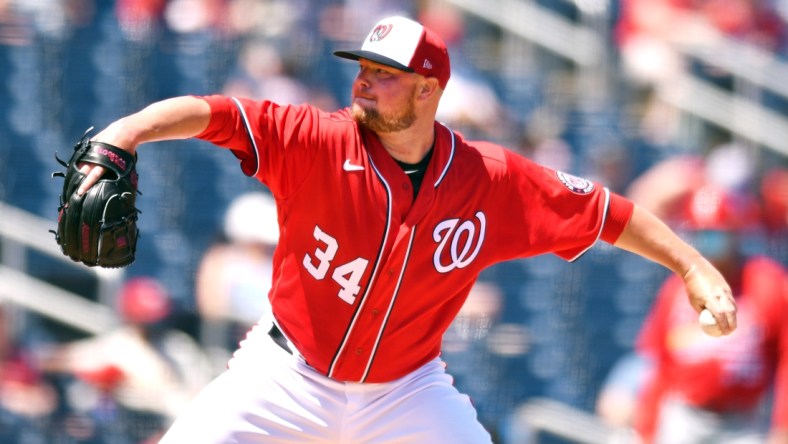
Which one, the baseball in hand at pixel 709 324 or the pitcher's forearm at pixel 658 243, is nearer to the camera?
the baseball in hand at pixel 709 324

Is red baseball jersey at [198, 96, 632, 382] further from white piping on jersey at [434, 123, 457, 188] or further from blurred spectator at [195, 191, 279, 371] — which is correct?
blurred spectator at [195, 191, 279, 371]

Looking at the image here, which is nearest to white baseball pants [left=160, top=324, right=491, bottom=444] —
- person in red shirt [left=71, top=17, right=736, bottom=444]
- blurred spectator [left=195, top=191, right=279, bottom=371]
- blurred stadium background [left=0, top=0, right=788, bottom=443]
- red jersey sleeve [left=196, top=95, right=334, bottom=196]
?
person in red shirt [left=71, top=17, right=736, bottom=444]

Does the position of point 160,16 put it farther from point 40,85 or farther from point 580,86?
point 580,86

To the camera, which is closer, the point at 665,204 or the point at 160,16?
the point at 665,204

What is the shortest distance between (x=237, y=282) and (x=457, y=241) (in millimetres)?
2598

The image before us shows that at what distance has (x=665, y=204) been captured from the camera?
20.6 ft

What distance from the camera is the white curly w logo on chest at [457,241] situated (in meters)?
3.46

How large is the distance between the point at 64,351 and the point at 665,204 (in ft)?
10.1

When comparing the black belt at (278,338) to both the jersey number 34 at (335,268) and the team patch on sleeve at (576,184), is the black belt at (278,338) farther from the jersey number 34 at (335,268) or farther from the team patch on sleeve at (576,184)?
the team patch on sleeve at (576,184)

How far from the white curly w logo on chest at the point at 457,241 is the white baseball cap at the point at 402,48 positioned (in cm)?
44

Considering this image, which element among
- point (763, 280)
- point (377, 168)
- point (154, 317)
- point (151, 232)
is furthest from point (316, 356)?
point (151, 232)

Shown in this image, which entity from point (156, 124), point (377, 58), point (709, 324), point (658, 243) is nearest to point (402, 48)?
point (377, 58)

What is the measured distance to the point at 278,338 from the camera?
344 centimetres

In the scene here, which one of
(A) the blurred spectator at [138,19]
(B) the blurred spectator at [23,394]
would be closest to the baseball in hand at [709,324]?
(B) the blurred spectator at [23,394]
